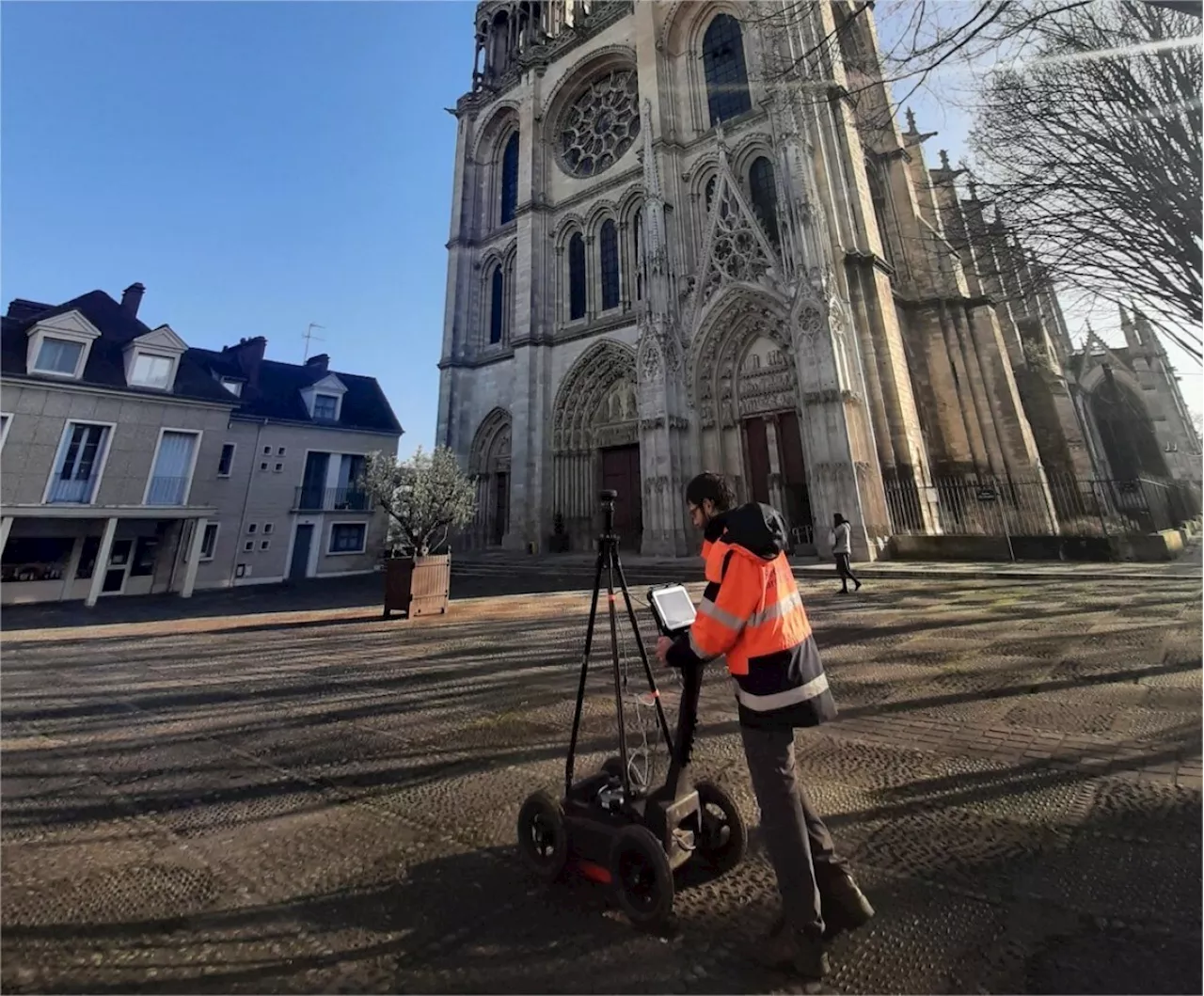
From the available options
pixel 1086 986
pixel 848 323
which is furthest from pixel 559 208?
pixel 1086 986

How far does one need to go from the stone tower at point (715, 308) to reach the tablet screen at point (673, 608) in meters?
12.6

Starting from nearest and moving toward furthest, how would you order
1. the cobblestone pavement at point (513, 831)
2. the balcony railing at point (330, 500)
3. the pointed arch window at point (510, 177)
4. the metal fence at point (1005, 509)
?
the cobblestone pavement at point (513, 831) → the metal fence at point (1005, 509) → the balcony railing at point (330, 500) → the pointed arch window at point (510, 177)

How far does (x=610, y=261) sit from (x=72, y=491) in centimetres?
2041

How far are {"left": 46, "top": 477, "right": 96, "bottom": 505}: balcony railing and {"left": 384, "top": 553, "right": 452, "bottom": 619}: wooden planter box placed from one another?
12.5m

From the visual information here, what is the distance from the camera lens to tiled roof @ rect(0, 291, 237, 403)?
1448 cm

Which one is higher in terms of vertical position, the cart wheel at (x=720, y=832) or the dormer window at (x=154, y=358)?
the dormer window at (x=154, y=358)

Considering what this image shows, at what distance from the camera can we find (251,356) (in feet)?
70.6

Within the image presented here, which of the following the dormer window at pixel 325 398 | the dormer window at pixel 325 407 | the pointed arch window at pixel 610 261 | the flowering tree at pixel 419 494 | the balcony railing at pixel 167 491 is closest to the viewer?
the flowering tree at pixel 419 494

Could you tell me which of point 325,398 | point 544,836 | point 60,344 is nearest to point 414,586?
point 544,836

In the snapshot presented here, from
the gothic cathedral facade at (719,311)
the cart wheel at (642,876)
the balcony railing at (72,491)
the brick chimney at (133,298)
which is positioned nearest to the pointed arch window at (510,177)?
the gothic cathedral facade at (719,311)

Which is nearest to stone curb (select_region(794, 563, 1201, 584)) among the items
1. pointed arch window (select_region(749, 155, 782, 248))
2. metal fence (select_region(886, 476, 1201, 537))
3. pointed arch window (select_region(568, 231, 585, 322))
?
metal fence (select_region(886, 476, 1201, 537))

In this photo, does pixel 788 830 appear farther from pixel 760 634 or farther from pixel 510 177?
pixel 510 177

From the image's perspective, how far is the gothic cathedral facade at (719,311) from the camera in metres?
14.3

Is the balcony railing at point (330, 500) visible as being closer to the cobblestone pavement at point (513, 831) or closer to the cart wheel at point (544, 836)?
the cobblestone pavement at point (513, 831)
